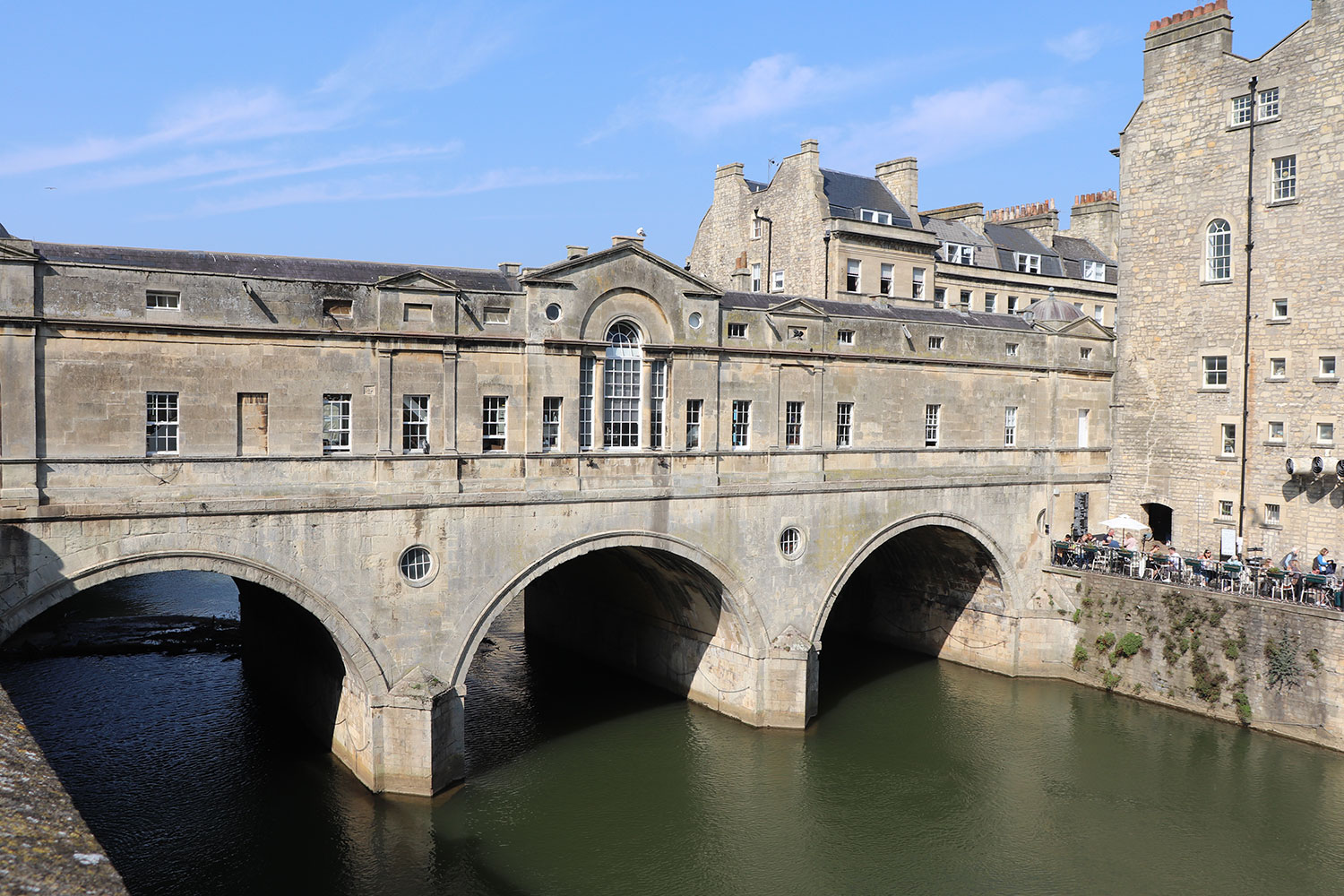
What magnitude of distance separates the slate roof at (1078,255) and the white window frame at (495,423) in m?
33.1

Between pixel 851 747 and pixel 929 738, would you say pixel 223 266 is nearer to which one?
pixel 851 747

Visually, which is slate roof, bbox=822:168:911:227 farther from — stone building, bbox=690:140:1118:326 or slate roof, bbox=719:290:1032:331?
slate roof, bbox=719:290:1032:331

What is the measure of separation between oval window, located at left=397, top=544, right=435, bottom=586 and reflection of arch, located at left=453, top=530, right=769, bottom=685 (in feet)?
4.99

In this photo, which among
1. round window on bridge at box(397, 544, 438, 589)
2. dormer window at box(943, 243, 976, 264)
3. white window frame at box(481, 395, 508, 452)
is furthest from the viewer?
dormer window at box(943, 243, 976, 264)

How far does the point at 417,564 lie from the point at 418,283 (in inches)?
233

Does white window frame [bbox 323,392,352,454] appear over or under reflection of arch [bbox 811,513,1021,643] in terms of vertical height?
over

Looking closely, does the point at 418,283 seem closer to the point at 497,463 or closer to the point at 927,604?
the point at 497,463

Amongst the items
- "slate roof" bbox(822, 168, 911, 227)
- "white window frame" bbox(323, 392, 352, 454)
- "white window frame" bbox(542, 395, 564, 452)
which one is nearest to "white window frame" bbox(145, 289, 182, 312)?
"white window frame" bbox(323, 392, 352, 454)

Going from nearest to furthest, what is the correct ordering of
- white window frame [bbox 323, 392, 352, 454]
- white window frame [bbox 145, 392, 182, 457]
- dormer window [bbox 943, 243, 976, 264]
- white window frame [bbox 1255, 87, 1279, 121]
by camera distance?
white window frame [bbox 145, 392, 182, 457] < white window frame [bbox 323, 392, 352, 454] < white window frame [bbox 1255, 87, 1279, 121] < dormer window [bbox 943, 243, 976, 264]

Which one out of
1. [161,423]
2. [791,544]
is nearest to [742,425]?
[791,544]

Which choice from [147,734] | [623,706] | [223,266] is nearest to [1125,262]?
[623,706]

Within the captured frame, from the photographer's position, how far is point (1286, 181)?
95.7ft

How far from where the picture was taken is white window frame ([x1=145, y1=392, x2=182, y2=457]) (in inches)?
751

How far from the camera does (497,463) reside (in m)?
22.4
